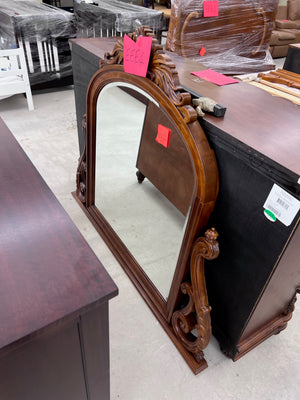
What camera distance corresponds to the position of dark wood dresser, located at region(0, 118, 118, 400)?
19.9 inches

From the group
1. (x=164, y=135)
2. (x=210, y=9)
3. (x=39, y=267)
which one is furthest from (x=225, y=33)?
(x=39, y=267)

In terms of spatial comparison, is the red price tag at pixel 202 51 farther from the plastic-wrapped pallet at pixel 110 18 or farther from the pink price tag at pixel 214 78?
the plastic-wrapped pallet at pixel 110 18

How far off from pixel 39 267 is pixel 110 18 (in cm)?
326

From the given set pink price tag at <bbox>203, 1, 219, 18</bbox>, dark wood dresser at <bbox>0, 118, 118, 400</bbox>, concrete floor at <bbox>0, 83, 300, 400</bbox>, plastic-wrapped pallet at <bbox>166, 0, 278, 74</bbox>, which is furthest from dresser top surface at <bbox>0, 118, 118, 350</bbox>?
pink price tag at <bbox>203, 1, 219, 18</bbox>

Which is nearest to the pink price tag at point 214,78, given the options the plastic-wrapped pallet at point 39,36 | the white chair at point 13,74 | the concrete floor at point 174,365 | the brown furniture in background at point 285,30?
the concrete floor at point 174,365

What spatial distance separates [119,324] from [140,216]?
676mm

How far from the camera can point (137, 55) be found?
0.98 meters

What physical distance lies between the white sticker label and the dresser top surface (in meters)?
0.47

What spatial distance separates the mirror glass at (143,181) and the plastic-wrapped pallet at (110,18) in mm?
1803

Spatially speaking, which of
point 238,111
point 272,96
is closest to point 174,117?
point 238,111

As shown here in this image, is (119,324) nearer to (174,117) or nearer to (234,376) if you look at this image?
(234,376)

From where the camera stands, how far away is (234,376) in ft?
3.84

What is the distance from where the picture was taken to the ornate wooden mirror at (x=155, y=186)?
0.90 meters

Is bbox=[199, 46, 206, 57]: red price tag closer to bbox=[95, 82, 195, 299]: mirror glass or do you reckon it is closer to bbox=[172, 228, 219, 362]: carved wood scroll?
bbox=[95, 82, 195, 299]: mirror glass
